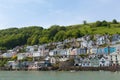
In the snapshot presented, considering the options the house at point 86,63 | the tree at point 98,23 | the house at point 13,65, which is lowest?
the house at point 13,65

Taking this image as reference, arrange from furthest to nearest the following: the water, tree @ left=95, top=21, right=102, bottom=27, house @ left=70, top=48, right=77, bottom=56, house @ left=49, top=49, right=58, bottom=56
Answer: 1. tree @ left=95, top=21, right=102, bottom=27
2. house @ left=49, top=49, right=58, bottom=56
3. house @ left=70, top=48, right=77, bottom=56
4. the water

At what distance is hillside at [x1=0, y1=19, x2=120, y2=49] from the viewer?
11125 cm

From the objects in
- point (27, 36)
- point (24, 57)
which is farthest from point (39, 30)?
point (24, 57)

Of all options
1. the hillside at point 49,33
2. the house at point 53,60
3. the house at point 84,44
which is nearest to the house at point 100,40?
the house at point 84,44

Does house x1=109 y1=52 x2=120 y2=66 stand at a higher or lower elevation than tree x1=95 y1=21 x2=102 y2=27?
lower

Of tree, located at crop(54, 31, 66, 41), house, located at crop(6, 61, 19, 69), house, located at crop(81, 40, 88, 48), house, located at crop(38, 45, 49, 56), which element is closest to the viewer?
house, located at crop(6, 61, 19, 69)

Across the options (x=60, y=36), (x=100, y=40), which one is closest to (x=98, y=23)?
(x=60, y=36)

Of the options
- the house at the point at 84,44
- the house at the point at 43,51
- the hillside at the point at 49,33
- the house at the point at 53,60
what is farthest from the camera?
the hillside at the point at 49,33

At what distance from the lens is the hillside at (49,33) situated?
11125 centimetres

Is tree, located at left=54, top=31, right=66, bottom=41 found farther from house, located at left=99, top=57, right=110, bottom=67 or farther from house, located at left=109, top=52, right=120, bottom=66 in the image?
house, located at left=109, top=52, right=120, bottom=66

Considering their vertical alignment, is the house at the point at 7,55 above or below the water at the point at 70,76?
above

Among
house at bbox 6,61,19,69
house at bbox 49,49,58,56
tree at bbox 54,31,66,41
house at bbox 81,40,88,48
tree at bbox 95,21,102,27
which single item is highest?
tree at bbox 95,21,102,27

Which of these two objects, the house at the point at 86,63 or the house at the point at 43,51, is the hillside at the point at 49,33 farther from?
the house at the point at 86,63

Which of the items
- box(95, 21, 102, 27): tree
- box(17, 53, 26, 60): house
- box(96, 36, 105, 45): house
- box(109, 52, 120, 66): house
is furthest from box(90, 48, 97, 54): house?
box(95, 21, 102, 27): tree
